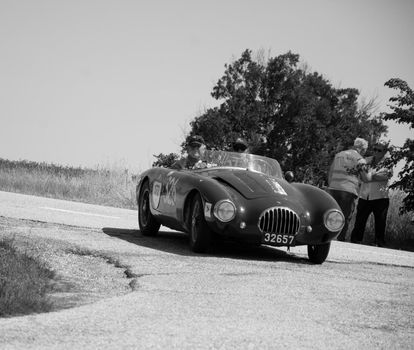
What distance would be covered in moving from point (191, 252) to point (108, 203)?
1261cm

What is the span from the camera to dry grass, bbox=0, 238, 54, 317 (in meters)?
5.81

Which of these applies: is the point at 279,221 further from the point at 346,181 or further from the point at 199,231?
the point at 346,181

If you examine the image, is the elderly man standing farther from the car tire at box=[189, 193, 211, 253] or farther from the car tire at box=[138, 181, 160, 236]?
the car tire at box=[189, 193, 211, 253]

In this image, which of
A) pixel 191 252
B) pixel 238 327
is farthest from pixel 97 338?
pixel 191 252

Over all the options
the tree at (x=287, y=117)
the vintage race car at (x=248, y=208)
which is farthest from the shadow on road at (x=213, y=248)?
the tree at (x=287, y=117)

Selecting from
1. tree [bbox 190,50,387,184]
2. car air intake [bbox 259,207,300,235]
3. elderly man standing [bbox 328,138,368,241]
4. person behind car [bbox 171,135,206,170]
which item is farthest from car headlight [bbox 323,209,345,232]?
tree [bbox 190,50,387,184]

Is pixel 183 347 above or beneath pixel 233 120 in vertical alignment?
beneath

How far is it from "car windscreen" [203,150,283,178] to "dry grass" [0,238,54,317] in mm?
3677

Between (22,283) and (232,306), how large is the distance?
1.52 m

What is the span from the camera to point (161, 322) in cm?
567

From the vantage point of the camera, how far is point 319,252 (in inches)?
397

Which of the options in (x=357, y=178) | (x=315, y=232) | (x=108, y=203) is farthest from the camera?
(x=108, y=203)

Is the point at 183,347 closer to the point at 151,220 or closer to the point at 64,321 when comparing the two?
the point at 64,321

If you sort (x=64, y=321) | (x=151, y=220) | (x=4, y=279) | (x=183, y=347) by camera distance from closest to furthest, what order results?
1. (x=183, y=347)
2. (x=64, y=321)
3. (x=4, y=279)
4. (x=151, y=220)
